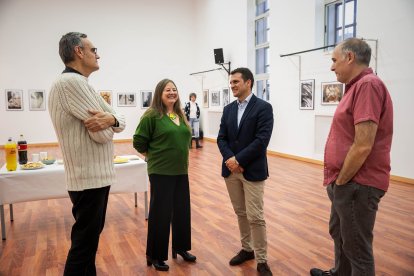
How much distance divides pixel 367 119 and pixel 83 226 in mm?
2010

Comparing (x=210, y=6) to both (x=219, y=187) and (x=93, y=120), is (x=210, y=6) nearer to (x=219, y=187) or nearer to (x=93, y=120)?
(x=219, y=187)

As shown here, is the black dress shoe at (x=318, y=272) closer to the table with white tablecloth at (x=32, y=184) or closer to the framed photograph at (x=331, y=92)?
the table with white tablecloth at (x=32, y=184)

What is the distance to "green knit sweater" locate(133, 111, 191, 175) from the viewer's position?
10.9ft

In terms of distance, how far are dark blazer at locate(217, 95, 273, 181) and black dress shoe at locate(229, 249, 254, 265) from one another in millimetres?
855

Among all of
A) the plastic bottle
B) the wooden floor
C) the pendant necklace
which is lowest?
the wooden floor

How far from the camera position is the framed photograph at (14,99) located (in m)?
14.2

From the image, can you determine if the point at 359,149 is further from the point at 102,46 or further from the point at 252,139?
the point at 102,46

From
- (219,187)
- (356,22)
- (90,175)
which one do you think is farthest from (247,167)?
(356,22)

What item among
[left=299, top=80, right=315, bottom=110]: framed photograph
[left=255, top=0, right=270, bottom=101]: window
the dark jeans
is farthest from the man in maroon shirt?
[left=255, top=0, right=270, bottom=101]: window

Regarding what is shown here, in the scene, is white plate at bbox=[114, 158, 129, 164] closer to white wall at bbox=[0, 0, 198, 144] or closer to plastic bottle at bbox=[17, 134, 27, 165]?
plastic bottle at bbox=[17, 134, 27, 165]

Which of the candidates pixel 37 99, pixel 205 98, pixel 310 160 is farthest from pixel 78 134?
pixel 205 98

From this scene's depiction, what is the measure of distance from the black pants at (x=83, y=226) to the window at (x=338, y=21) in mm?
8207

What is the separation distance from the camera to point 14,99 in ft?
46.9

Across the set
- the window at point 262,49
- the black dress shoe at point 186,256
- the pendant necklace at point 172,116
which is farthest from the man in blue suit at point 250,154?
the window at point 262,49
